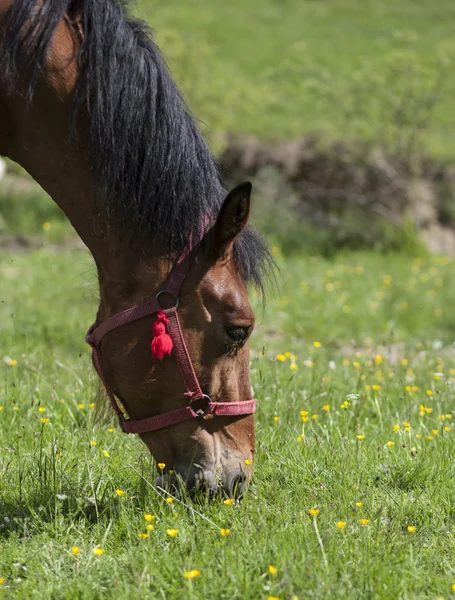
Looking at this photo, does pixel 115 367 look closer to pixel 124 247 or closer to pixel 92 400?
pixel 124 247

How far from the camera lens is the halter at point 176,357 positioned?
110 inches

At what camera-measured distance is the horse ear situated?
263 centimetres

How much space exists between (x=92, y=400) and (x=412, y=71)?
8.38 meters

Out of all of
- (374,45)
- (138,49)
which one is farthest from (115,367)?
(374,45)

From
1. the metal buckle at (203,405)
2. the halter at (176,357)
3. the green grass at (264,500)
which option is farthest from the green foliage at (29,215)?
the metal buckle at (203,405)

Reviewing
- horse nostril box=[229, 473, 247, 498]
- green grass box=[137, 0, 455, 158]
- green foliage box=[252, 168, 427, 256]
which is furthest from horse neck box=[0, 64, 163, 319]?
green foliage box=[252, 168, 427, 256]

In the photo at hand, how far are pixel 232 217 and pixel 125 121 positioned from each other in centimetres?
53

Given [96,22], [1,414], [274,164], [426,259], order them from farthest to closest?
1. [274,164]
2. [426,259]
3. [1,414]
4. [96,22]

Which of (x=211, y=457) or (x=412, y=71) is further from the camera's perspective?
(x=412, y=71)

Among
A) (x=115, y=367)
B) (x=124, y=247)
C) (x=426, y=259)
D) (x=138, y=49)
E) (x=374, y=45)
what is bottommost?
(x=426, y=259)

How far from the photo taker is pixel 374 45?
60.6 ft

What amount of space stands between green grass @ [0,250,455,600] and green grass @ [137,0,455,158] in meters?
4.89

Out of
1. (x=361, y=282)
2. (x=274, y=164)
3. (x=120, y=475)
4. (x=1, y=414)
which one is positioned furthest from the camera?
(x=274, y=164)

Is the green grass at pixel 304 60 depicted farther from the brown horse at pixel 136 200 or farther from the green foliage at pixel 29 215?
the brown horse at pixel 136 200
